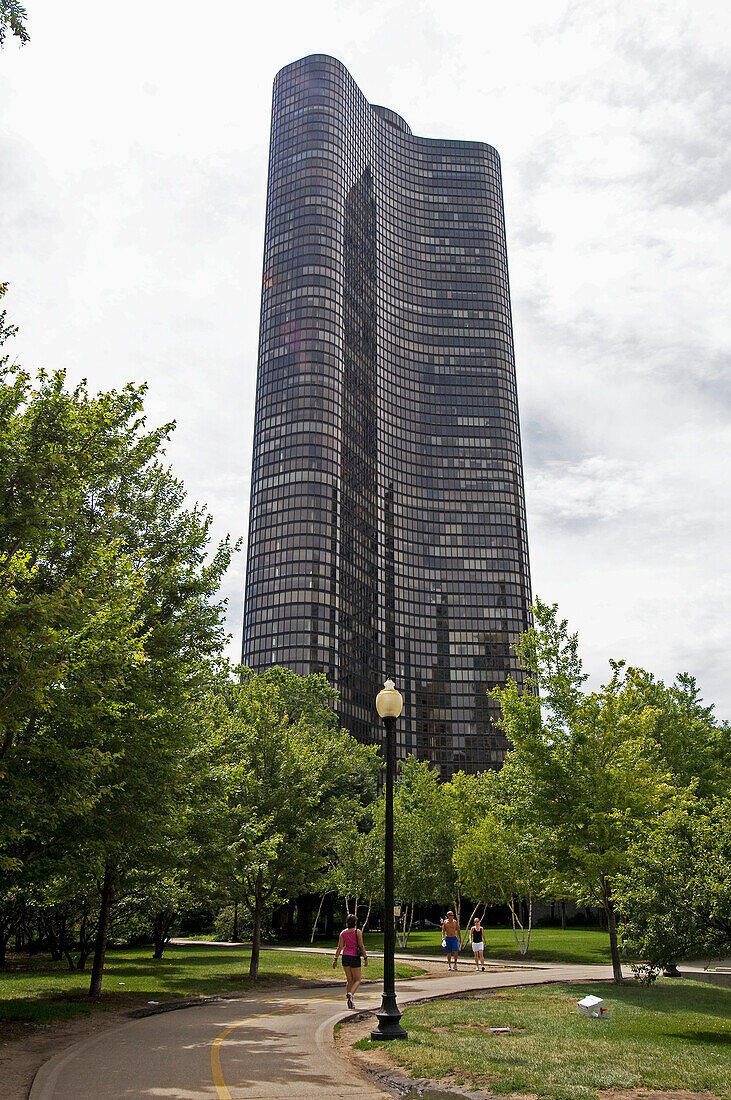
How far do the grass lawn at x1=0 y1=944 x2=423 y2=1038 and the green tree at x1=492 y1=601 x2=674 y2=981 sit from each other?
786cm

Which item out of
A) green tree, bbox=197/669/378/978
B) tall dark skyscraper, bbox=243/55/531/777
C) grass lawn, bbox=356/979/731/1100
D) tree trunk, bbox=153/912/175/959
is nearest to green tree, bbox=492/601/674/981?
grass lawn, bbox=356/979/731/1100

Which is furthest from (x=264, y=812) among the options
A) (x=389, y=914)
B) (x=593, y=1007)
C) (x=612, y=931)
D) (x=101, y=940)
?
(x=593, y=1007)

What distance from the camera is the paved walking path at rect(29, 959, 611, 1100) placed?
9.41m

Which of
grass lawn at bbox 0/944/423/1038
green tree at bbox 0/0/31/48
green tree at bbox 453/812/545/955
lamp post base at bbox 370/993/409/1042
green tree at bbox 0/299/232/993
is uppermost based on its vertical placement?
green tree at bbox 0/0/31/48

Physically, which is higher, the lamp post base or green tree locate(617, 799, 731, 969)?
green tree locate(617, 799, 731, 969)

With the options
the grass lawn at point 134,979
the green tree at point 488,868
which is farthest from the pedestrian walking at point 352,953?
the green tree at point 488,868

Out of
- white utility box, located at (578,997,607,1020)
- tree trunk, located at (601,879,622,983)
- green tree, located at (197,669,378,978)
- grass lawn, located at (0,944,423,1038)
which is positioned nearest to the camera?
white utility box, located at (578,997,607,1020)

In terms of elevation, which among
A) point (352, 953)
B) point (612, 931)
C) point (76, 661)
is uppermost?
point (76, 661)

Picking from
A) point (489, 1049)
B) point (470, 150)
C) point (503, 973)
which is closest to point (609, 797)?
point (503, 973)

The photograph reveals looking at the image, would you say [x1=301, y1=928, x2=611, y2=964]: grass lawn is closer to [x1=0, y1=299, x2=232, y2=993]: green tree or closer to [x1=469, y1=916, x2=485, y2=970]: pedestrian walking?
[x1=469, y1=916, x2=485, y2=970]: pedestrian walking

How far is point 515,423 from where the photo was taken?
172 m

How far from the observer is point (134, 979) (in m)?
24.1

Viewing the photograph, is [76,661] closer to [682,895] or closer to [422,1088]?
[422,1088]

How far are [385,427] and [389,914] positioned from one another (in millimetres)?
155678
